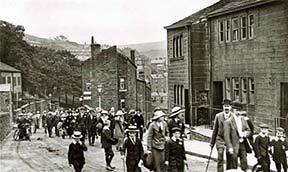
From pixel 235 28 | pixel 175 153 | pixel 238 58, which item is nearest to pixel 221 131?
pixel 175 153

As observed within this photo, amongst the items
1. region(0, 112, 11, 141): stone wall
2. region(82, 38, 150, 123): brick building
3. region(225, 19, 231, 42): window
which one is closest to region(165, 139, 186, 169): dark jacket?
region(225, 19, 231, 42): window

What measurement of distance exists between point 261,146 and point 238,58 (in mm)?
9061

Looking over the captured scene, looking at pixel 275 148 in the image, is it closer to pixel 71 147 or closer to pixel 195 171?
pixel 195 171

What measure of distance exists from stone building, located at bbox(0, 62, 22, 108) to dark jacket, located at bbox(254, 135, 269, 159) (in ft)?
22.1

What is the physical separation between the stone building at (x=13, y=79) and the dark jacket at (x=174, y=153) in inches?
245

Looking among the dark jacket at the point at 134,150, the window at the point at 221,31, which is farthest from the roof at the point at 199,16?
the dark jacket at the point at 134,150

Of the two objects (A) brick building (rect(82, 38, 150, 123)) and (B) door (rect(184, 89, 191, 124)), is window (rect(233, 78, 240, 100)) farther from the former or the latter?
(A) brick building (rect(82, 38, 150, 123))

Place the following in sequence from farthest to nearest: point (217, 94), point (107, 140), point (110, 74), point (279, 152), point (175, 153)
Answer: point (110, 74) → point (217, 94) → point (107, 140) → point (279, 152) → point (175, 153)

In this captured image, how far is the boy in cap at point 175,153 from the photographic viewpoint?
28.4ft

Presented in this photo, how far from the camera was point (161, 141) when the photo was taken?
9.60m

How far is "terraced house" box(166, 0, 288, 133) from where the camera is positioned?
15828 millimetres

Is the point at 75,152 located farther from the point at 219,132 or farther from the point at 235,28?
the point at 235,28

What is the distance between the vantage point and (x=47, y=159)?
14.4 metres

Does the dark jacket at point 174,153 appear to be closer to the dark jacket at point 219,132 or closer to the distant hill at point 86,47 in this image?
the dark jacket at point 219,132
